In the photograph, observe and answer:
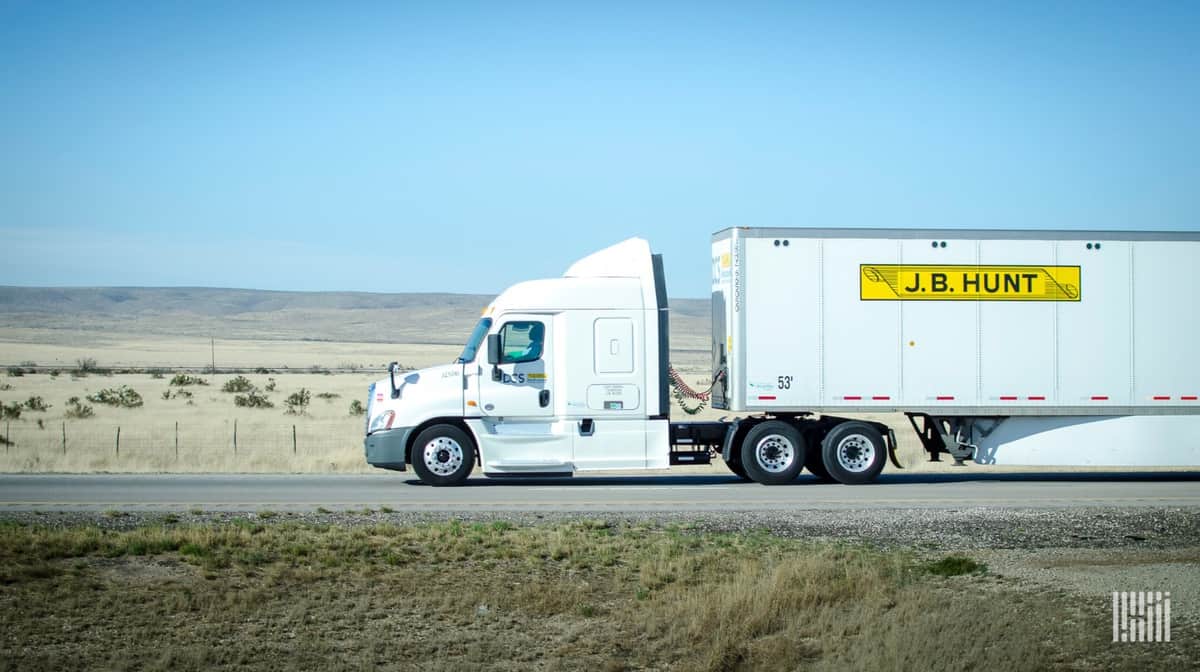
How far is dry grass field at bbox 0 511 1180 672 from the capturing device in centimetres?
941

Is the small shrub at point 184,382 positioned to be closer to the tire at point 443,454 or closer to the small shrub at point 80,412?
the small shrub at point 80,412

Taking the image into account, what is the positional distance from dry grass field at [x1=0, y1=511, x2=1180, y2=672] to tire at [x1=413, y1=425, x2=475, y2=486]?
579 centimetres

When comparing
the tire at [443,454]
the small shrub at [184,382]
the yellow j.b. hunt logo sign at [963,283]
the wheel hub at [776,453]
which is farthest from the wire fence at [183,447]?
the small shrub at [184,382]

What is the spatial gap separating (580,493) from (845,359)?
Answer: 4557mm

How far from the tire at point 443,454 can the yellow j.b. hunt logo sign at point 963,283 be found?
6533mm

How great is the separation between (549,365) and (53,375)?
5745 cm

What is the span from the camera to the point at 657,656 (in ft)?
32.0

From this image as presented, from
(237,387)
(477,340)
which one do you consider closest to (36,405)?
(237,387)

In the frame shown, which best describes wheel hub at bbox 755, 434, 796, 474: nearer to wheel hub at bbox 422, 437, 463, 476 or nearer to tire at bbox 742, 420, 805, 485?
tire at bbox 742, 420, 805, 485

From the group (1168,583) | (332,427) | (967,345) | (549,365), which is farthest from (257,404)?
(1168,583)

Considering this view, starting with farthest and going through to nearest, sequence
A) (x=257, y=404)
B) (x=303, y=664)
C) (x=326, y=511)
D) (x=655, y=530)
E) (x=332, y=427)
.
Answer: (x=257, y=404) < (x=332, y=427) < (x=326, y=511) < (x=655, y=530) < (x=303, y=664)

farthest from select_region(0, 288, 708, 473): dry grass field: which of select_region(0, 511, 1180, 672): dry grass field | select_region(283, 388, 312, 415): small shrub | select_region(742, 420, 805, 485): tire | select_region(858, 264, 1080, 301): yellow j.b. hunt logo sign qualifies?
select_region(0, 511, 1180, 672): dry grass field

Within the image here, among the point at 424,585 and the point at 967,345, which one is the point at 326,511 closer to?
the point at 424,585

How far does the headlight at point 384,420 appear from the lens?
20.0m
